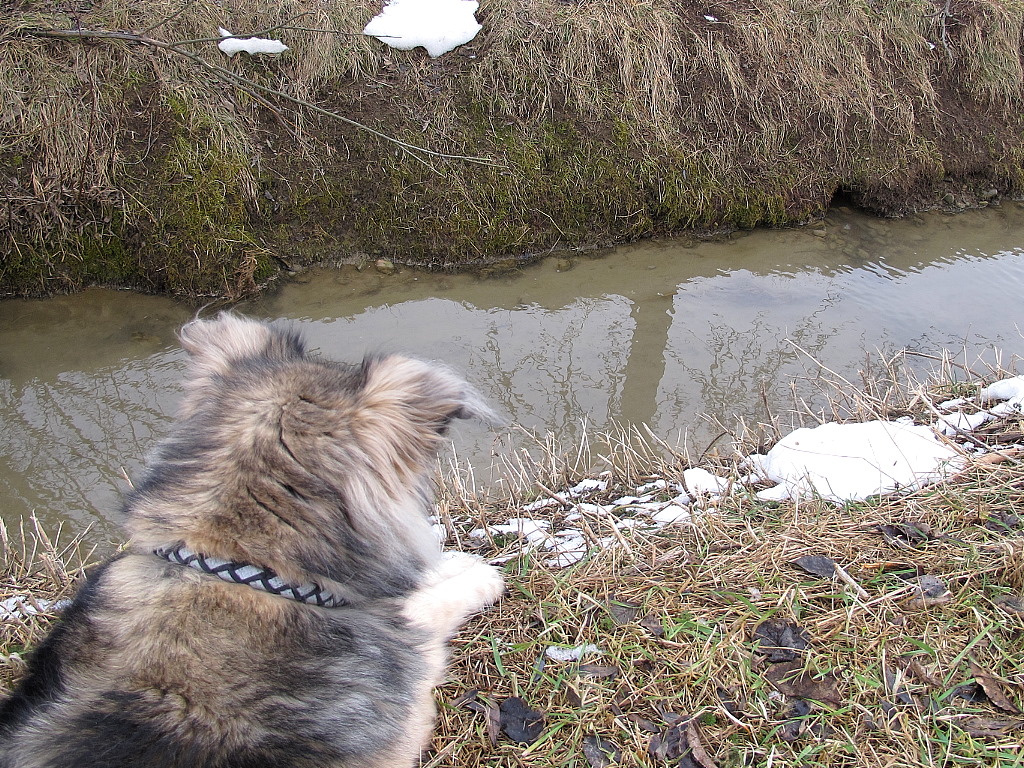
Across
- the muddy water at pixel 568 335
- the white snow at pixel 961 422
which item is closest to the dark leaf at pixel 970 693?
the white snow at pixel 961 422

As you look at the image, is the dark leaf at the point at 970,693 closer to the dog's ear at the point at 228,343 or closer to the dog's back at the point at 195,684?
the dog's back at the point at 195,684

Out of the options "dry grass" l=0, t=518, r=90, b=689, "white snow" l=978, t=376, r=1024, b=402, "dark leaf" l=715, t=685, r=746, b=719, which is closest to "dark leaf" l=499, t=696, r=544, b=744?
"dark leaf" l=715, t=685, r=746, b=719

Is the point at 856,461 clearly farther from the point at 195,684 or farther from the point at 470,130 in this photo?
the point at 470,130

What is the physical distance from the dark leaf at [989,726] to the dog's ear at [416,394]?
1642 millimetres

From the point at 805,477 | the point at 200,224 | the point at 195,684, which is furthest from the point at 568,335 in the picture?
the point at 195,684

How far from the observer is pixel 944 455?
3.17 metres

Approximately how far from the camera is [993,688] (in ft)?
6.92

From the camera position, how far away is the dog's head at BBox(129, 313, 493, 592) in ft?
5.69

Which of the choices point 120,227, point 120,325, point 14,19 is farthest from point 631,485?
point 14,19

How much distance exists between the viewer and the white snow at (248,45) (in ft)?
20.8

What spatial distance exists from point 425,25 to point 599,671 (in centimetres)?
652

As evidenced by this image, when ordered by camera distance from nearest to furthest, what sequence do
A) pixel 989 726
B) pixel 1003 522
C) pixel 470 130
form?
A: pixel 989 726
pixel 1003 522
pixel 470 130

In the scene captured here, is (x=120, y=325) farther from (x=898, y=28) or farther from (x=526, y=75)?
(x=898, y=28)

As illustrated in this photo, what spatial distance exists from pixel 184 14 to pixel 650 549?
639cm
